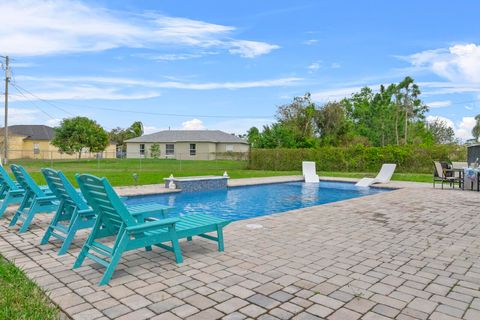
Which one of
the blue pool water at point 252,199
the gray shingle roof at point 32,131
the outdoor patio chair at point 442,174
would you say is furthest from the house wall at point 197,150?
the outdoor patio chair at point 442,174

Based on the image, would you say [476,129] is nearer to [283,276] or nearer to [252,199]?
[252,199]

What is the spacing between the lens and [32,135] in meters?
49.6

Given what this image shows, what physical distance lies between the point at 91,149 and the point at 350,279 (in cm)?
3577

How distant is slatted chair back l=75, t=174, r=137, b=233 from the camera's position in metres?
3.40

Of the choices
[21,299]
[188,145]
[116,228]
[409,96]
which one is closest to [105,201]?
[116,228]

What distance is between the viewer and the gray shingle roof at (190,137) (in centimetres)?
4362

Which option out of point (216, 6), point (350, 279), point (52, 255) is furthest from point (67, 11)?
point (350, 279)

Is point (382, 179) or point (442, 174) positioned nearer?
→ point (442, 174)

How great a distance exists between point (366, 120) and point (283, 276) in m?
44.8

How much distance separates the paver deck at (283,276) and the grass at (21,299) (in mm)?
113

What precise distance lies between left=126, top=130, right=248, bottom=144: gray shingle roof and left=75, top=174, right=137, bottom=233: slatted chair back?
38914 mm

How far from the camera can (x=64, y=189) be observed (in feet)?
15.0

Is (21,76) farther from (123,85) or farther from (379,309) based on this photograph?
(379,309)

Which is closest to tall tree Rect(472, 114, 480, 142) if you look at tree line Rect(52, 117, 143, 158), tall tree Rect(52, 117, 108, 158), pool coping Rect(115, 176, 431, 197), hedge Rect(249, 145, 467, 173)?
hedge Rect(249, 145, 467, 173)
